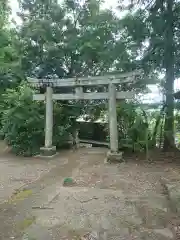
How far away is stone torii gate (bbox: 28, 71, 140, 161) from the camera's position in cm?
777

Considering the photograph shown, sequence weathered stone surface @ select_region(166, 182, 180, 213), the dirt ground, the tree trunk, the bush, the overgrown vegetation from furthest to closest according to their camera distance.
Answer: the bush < the overgrown vegetation < the tree trunk < weathered stone surface @ select_region(166, 182, 180, 213) < the dirt ground

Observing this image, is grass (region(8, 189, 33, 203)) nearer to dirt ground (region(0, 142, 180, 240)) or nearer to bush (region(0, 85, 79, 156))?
dirt ground (region(0, 142, 180, 240))

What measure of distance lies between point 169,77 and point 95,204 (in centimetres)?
472

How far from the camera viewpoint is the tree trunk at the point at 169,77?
686cm

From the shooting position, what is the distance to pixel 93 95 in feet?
27.9

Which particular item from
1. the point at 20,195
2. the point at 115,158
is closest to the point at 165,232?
the point at 20,195

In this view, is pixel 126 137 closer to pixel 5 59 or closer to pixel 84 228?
pixel 84 228

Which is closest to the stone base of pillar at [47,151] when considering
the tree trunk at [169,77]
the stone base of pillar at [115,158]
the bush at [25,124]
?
the bush at [25,124]

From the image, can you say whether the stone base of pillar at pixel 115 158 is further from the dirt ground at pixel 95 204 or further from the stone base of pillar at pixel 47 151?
the stone base of pillar at pixel 47 151

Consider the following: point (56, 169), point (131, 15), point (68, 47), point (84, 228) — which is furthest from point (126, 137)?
point (84, 228)

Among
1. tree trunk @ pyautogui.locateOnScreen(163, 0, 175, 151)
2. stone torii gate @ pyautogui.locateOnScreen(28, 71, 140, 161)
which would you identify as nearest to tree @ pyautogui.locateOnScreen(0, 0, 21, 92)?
stone torii gate @ pyautogui.locateOnScreen(28, 71, 140, 161)

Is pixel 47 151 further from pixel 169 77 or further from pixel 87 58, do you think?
pixel 169 77

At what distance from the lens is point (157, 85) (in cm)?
779

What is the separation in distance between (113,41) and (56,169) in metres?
4.28
